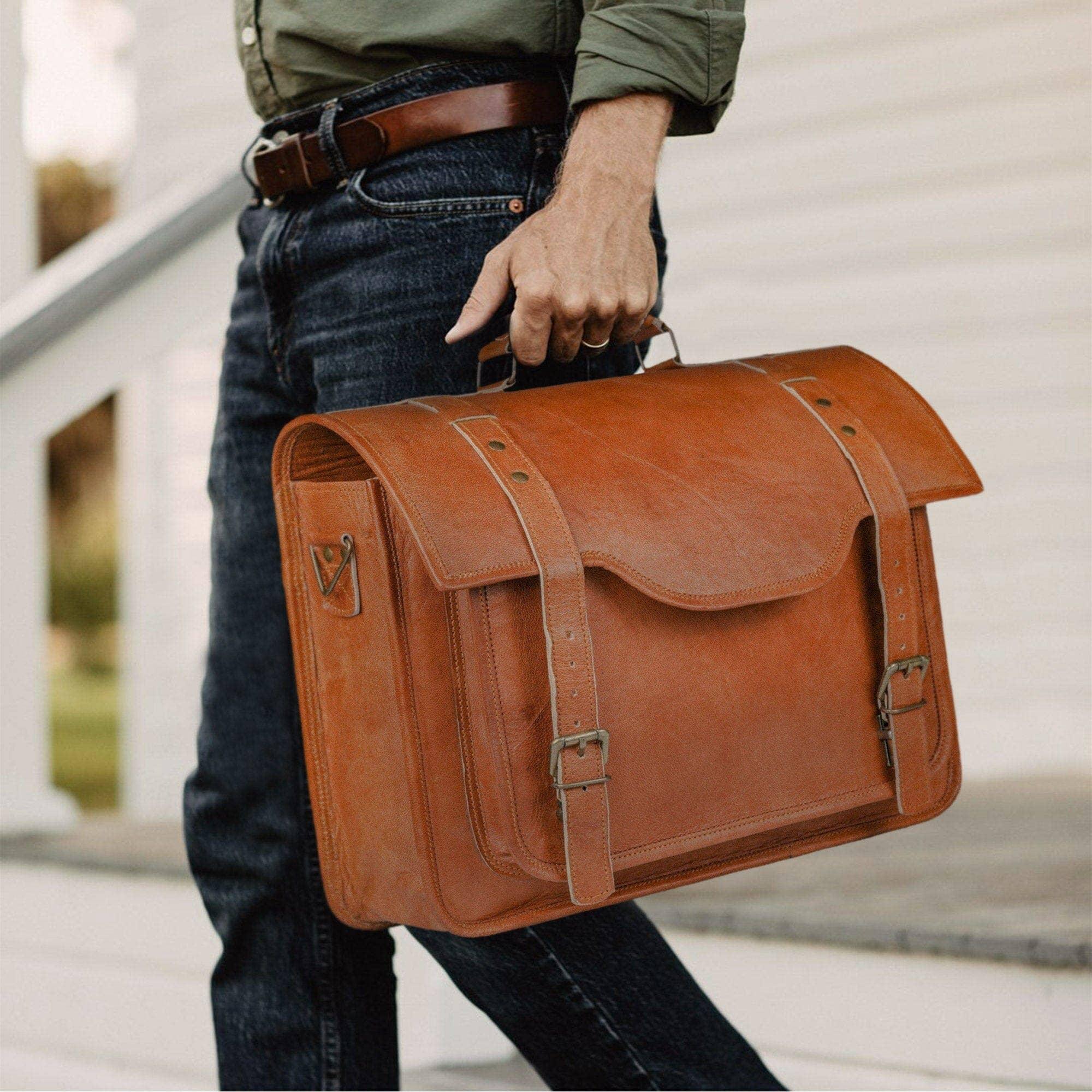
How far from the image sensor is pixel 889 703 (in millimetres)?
1281

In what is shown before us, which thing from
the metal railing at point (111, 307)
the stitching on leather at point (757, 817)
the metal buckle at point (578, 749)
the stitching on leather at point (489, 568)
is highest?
the metal railing at point (111, 307)

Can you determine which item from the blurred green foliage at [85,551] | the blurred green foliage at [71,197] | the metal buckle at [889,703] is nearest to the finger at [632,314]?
the metal buckle at [889,703]

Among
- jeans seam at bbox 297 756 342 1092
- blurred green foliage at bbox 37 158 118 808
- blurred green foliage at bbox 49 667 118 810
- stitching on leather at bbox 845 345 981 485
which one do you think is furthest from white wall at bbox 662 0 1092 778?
blurred green foliage at bbox 37 158 118 808

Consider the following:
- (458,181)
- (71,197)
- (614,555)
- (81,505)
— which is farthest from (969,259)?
(71,197)

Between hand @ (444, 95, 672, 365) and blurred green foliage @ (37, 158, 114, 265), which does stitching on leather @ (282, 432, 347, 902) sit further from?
blurred green foliage @ (37, 158, 114, 265)

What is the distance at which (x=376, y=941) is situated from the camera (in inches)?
58.1

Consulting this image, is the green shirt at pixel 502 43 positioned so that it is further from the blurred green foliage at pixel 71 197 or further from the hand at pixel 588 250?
the blurred green foliage at pixel 71 197

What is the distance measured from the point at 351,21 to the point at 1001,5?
7.83 ft

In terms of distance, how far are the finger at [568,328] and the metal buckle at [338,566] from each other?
217 mm

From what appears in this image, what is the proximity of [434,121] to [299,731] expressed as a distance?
0.56 m

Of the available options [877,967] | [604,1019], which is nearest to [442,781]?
[604,1019]

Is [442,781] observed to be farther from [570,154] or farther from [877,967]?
[877,967]

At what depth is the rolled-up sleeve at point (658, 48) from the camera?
3.83ft

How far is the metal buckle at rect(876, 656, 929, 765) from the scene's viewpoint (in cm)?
128
